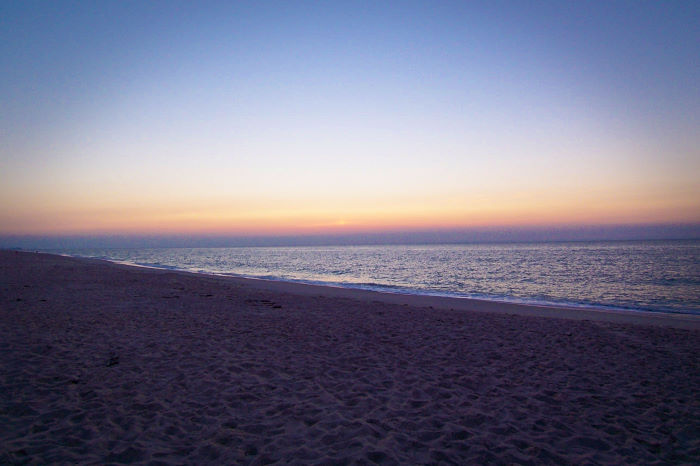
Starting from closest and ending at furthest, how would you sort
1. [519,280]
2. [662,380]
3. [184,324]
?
[662,380], [184,324], [519,280]

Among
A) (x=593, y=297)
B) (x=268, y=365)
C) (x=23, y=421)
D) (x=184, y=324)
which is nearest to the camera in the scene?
(x=23, y=421)

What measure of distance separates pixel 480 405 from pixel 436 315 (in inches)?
327

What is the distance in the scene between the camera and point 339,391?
6.30 meters

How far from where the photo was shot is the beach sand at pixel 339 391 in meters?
4.51

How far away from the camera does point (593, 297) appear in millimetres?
21500

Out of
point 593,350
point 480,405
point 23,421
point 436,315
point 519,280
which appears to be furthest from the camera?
point 519,280

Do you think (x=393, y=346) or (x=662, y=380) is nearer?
(x=662, y=380)

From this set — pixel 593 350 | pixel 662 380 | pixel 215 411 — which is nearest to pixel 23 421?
pixel 215 411

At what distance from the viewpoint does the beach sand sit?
4.51 m

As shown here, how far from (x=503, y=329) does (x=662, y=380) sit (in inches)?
182

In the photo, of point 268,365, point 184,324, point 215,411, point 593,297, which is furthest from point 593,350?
point 593,297

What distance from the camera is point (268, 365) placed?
7.55 meters

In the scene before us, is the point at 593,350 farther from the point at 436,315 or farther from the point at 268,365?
the point at 268,365

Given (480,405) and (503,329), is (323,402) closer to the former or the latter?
(480,405)
